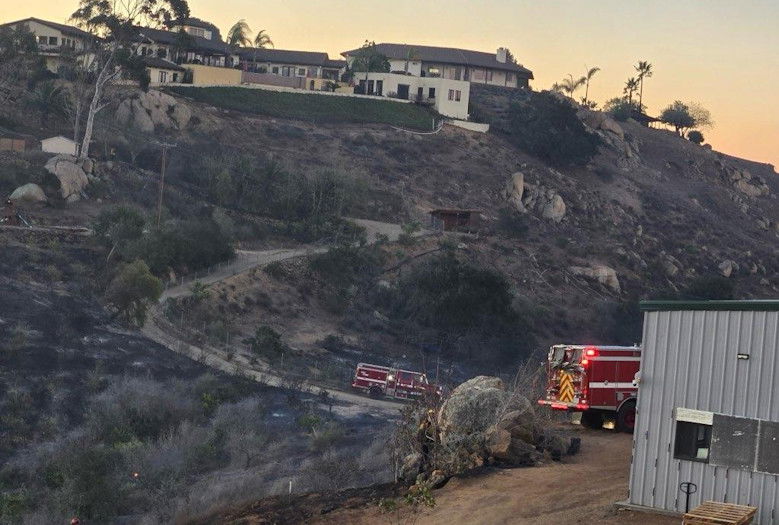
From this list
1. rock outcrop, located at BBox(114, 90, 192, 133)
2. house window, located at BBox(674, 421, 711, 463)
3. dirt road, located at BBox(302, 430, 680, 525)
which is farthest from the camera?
rock outcrop, located at BBox(114, 90, 192, 133)

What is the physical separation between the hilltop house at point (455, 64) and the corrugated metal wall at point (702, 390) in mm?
116976

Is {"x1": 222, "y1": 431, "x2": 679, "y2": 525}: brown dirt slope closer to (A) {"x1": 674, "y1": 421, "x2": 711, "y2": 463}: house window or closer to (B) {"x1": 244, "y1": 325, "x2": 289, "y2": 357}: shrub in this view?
(A) {"x1": 674, "y1": 421, "x2": 711, "y2": 463}: house window

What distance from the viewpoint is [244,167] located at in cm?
9725

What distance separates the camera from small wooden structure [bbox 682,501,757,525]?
64.0 feet

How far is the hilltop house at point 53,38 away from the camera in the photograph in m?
111

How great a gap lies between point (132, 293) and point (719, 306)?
47444mm

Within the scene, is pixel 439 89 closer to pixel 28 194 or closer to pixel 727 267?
pixel 727 267

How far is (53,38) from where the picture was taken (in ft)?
385

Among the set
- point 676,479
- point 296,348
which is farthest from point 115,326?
point 676,479

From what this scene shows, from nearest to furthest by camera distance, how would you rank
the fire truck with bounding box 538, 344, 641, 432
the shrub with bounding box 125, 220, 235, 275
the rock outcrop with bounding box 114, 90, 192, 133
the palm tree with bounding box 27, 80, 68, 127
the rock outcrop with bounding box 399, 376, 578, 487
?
the rock outcrop with bounding box 399, 376, 578, 487 → the fire truck with bounding box 538, 344, 641, 432 → the shrub with bounding box 125, 220, 235, 275 → the palm tree with bounding box 27, 80, 68, 127 → the rock outcrop with bounding box 114, 90, 192, 133

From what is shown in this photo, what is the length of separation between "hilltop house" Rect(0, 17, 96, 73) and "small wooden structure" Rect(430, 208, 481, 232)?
32.6 meters

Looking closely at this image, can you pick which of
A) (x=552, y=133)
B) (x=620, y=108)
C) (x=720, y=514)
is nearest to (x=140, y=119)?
(x=552, y=133)

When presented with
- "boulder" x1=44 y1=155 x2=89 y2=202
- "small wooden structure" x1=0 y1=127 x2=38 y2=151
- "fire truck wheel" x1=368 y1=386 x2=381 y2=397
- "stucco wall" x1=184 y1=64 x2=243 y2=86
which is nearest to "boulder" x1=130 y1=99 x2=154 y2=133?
"small wooden structure" x1=0 y1=127 x2=38 y2=151

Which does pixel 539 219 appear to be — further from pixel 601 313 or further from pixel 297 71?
pixel 297 71
